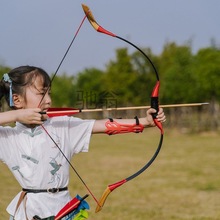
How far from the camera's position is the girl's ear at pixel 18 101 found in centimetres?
276

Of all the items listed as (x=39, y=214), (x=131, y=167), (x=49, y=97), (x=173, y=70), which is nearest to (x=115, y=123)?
(x=49, y=97)

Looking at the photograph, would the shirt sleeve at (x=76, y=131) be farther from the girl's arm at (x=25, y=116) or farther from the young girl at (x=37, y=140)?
the girl's arm at (x=25, y=116)

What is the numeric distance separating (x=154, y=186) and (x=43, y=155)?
5.23 m

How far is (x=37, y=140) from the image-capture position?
270cm

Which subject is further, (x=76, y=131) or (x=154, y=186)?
(x=154, y=186)

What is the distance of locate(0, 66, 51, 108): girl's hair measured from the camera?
2.76 meters

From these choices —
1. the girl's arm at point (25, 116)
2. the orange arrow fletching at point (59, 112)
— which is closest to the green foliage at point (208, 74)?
the orange arrow fletching at point (59, 112)

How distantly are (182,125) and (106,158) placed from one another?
1083 centimetres

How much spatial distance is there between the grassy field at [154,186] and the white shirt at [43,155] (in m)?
2.47

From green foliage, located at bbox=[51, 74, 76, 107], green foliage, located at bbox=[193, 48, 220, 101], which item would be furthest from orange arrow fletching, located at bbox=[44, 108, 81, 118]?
green foliage, located at bbox=[51, 74, 76, 107]

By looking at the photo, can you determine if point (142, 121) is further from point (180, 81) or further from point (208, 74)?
point (180, 81)

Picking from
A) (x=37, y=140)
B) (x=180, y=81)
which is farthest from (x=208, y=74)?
(x=37, y=140)

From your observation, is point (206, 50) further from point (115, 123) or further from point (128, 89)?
point (115, 123)

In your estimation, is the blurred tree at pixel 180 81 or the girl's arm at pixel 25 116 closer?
the girl's arm at pixel 25 116
